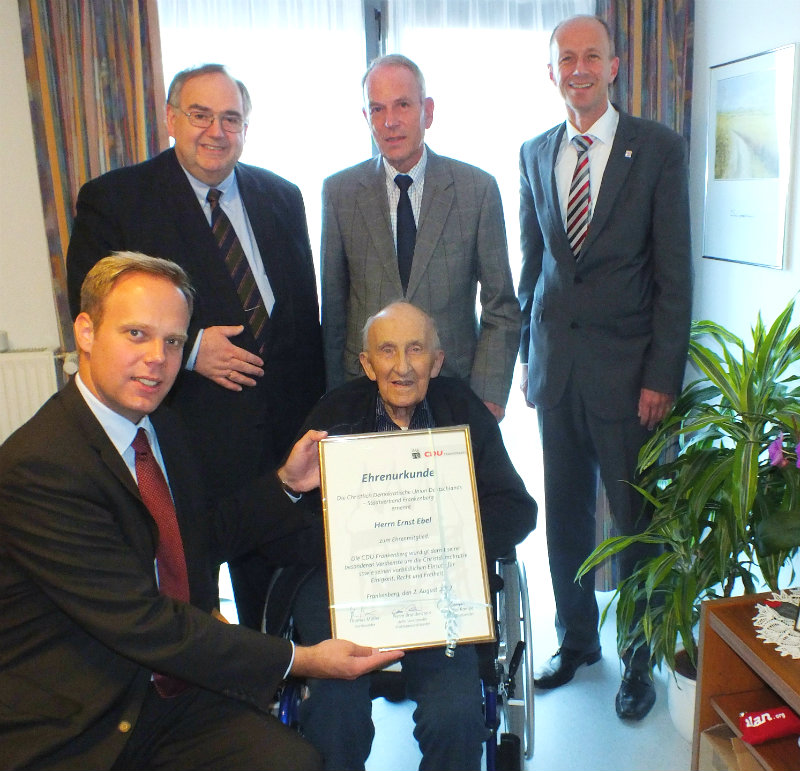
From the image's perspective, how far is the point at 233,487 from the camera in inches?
94.4

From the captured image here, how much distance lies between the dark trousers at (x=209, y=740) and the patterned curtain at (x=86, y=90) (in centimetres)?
205

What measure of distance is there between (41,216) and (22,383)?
66 cm

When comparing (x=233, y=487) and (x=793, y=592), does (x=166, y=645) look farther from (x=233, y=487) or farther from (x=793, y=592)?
(x=793, y=592)

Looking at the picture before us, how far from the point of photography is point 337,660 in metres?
1.67

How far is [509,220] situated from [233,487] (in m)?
1.76

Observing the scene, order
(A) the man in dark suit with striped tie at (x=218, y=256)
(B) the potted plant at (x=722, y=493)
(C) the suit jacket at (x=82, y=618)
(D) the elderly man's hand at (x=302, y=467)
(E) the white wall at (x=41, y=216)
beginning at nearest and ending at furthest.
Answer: (C) the suit jacket at (x=82, y=618) < (D) the elderly man's hand at (x=302, y=467) < (B) the potted plant at (x=722, y=493) < (A) the man in dark suit with striped tie at (x=218, y=256) < (E) the white wall at (x=41, y=216)

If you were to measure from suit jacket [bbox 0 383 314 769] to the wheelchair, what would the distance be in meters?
0.27

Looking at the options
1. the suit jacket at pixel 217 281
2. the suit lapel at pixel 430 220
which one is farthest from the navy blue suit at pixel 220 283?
the suit lapel at pixel 430 220

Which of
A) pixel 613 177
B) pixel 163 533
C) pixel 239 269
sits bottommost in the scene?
pixel 163 533

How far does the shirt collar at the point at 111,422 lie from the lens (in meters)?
1.56

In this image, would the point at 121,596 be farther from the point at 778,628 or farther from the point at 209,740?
the point at 778,628

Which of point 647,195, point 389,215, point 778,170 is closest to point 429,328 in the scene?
point 389,215

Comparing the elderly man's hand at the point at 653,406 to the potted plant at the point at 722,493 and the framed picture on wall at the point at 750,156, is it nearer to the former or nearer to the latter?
the potted plant at the point at 722,493
